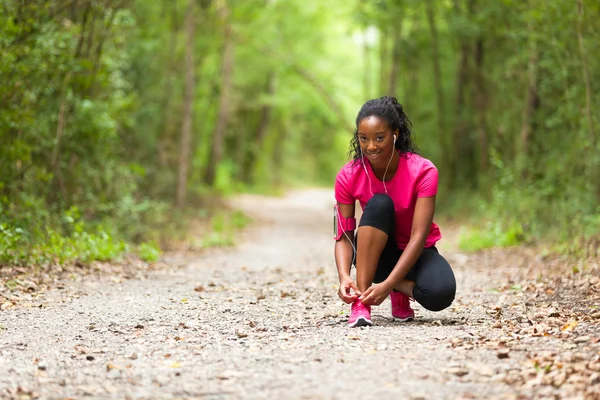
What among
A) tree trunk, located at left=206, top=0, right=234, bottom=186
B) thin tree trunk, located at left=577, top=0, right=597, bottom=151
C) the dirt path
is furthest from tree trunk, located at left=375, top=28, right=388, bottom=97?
the dirt path

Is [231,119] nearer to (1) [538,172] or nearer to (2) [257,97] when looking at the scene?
(2) [257,97]

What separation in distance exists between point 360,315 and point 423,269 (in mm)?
590

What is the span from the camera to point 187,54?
17203 mm

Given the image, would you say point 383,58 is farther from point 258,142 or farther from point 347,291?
point 347,291

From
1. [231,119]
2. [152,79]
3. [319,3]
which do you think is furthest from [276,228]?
[231,119]

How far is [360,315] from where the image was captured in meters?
5.20

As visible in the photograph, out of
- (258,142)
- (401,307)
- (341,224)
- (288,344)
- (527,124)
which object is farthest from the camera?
(258,142)

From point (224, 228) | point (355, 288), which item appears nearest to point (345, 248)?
point (355, 288)

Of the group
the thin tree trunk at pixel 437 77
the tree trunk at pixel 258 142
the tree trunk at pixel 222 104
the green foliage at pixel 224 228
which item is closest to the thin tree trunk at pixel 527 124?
the thin tree trunk at pixel 437 77

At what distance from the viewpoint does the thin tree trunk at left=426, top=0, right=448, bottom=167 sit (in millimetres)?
19438

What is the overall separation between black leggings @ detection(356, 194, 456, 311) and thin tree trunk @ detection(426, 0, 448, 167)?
14.7 m

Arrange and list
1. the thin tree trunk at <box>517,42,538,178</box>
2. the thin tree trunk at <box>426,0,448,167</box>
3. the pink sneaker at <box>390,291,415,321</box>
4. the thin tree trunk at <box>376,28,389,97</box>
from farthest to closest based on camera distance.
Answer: the thin tree trunk at <box>376,28,389,97</box>
the thin tree trunk at <box>426,0,448,167</box>
the thin tree trunk at <box>517,42,538,178</box>
the pink sneaker at <box>390,291,415,321</box>

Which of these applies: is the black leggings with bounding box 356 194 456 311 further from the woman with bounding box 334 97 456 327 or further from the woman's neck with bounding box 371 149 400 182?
the woman's neck with bounding box 371 149 400 182

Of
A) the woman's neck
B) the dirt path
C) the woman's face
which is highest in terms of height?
the woman's face
